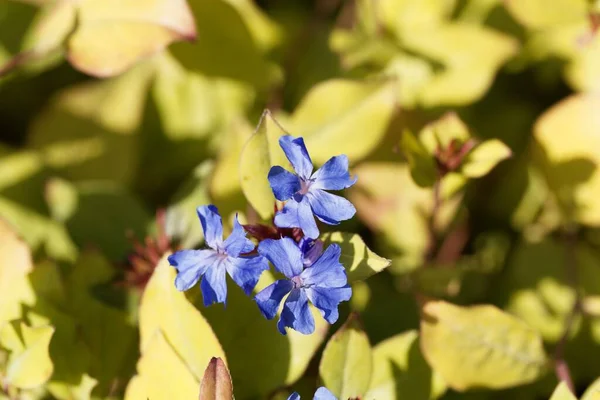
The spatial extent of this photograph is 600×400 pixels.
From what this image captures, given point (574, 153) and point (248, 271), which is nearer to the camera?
point (248, 271)

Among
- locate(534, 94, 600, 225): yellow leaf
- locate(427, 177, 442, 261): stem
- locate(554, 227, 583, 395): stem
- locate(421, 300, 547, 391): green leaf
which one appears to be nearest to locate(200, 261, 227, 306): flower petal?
locate(421, 300, 547, 391): green leaf

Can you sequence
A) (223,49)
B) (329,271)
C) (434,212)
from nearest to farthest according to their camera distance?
(329,271) → (434,212) → (223,49)

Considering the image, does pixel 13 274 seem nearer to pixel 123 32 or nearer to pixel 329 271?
pixel 123 32

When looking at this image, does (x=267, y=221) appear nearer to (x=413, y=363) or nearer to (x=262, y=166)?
(x=262, y=166)

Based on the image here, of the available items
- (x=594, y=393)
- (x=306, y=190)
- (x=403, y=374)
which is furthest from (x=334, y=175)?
(x=594, y=393)

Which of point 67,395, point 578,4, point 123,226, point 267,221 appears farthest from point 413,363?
point 578,4

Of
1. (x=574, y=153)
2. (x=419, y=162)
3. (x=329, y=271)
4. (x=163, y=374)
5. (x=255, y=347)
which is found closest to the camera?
(x=329, y=271)

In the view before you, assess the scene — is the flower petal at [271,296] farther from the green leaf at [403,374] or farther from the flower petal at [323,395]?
the green leaf at [403,374]

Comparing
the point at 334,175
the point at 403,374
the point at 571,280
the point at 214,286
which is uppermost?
the point at 334,175

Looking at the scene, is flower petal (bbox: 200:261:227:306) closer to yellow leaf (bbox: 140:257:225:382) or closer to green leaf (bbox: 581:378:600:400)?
yellow leaf (bbox: 140:257:225:382)
